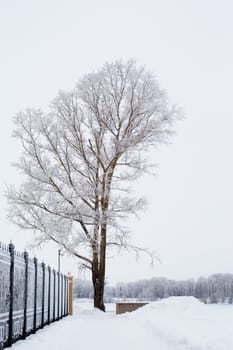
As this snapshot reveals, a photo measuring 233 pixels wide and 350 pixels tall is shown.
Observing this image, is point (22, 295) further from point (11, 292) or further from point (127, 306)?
point (127, 306)

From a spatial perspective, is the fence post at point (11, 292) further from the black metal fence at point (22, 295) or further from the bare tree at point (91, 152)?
the bare tree at point (91, 152)

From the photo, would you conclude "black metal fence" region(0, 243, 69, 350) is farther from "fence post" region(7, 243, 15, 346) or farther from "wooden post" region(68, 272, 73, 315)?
"wooden post" region(68, 272, 73, 315)

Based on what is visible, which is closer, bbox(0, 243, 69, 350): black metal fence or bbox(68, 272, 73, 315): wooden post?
bbox(0, 243, 69, 350): black metal fence

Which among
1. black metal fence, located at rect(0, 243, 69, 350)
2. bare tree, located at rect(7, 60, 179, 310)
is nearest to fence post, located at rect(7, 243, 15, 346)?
black metal fence, located at rect(0, 243, 69, 350)

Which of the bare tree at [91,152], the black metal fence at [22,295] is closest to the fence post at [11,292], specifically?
the black metal fence at [22,295]

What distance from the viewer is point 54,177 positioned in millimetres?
22766

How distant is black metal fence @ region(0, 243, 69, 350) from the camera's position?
9.08m

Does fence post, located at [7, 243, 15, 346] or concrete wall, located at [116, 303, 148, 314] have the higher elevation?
fence post, located at [7, 243, 15, 346]

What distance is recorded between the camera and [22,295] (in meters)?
11.0

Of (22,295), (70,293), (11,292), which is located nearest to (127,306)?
(70,293)

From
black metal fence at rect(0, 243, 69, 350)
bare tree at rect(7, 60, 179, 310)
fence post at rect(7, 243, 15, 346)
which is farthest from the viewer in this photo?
bare tree at rect(7, 60, 179, 310)

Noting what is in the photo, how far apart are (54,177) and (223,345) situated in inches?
646

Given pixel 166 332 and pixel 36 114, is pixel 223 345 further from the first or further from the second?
pixel 36 114

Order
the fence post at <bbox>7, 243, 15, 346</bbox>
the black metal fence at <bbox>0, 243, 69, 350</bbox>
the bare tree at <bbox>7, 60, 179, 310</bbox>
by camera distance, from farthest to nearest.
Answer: the bare tree at <bbox>7, 60, 179, 310</bbox>
the fence post at <bbox>7, 243, 15, 346</bbox>
the black metal fence at <bbox>0, 243, 69, 350</bbox>
